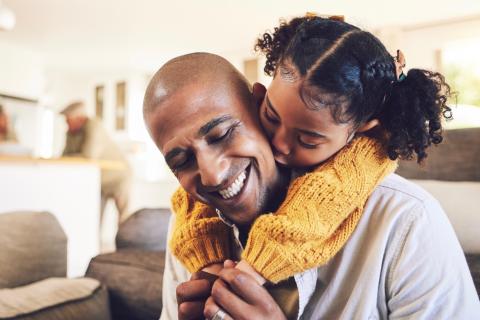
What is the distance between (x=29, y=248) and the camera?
156cm

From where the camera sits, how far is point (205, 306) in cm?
82

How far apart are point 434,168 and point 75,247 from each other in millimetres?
2745

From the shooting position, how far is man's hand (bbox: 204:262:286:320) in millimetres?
782

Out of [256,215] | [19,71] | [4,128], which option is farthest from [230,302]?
[19,71]

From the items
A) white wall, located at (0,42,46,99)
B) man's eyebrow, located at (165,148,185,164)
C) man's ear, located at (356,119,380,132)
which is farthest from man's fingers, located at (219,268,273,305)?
white wall, located at (0,42,46,99)

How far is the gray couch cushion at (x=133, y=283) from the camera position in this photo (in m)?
1.53

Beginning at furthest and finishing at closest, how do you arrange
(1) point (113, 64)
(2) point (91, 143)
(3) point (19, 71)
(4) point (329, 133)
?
(1) point (113, 64) → (3) point (19, 71) → (2) point (91, 143) → (4) point (329, 133)

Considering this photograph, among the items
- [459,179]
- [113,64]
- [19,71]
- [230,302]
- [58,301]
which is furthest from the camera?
[113,64]

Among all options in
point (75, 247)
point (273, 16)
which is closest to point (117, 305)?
point (75, 247)

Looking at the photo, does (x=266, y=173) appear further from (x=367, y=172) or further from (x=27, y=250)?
(x=27, y=250)

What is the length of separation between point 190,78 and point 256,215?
1.02 feet

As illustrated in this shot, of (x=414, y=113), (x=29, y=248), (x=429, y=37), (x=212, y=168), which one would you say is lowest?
(x=29, y=248)

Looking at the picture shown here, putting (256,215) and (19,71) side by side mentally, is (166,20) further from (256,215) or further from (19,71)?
(256,215)

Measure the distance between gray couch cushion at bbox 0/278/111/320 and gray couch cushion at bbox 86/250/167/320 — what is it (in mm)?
93
